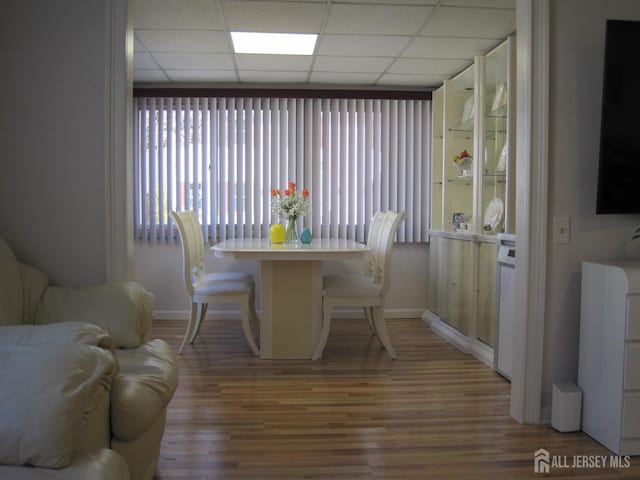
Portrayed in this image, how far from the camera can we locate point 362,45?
4.24 m

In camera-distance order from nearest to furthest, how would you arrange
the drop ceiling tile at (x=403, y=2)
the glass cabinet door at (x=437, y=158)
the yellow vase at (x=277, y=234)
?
the drop ceiling tile at (x=403, y=2) → the yellow vase at (x=277, y=234) → the glass cabinet door at (x=437, y=158)

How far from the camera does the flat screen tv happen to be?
2545mm

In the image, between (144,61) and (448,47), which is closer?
(448,47)

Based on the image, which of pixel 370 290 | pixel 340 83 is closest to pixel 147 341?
pixel 370 290

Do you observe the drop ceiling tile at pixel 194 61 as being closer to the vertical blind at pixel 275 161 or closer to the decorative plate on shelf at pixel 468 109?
the vertical blind at pixel 275 161

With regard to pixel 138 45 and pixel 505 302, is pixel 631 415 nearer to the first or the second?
pixel 505 302

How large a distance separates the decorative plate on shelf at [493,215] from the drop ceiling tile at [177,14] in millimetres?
2372

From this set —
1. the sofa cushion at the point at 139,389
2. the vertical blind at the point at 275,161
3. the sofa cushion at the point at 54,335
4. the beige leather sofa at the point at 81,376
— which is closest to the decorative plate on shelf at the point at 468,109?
the vertical blind at the point at 275,161

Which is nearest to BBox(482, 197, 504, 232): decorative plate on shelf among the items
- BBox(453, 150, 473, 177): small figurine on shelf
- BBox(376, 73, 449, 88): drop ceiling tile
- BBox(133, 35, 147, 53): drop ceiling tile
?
BBox(453, 150, 473, 177): small figurine on shelf

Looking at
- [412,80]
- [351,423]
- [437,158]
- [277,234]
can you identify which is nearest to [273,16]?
[277,234]

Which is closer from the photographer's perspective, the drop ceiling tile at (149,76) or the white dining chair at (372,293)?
the white dining chair at (372,293)

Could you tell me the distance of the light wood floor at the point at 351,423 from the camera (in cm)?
227

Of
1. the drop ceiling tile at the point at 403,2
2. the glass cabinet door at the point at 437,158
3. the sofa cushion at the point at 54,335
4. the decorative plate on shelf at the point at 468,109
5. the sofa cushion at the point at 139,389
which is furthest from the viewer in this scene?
the glass cabinet door at the point at 437,158

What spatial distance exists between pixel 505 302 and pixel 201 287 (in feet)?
7.28
